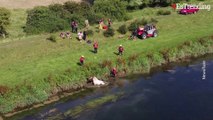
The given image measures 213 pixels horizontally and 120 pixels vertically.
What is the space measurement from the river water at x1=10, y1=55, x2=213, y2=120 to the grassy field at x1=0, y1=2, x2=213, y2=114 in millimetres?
3388

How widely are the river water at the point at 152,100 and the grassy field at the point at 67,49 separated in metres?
3.39

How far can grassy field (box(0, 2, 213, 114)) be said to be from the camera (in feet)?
158

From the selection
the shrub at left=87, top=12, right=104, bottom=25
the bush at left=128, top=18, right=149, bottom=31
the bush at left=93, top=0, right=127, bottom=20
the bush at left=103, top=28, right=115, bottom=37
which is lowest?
the bush at left=103, top=28, right=115, bottom=37

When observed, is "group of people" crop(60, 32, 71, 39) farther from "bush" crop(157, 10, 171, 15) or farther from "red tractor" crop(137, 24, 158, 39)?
"bush" crop(157, 10, 171, 15)

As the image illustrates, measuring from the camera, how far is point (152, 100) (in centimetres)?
4334

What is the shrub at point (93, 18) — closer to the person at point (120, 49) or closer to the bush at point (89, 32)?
the bush at point (89, 32)

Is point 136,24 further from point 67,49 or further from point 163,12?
point 67,49

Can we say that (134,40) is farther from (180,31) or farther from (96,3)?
(96,3)

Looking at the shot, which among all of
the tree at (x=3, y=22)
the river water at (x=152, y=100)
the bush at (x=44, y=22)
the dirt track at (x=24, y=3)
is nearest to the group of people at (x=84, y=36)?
the river water at (x=152, y=100)

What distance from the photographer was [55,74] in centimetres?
4788

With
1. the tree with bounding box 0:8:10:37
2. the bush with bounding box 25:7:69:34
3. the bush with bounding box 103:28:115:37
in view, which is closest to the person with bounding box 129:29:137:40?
the bush with bounding box 103:28:115:37

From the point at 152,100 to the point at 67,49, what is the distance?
62.8ft

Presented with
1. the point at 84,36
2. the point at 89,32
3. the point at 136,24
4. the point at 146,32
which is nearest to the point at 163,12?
the point at 136,24

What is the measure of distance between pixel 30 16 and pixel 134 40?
72.3 ft
